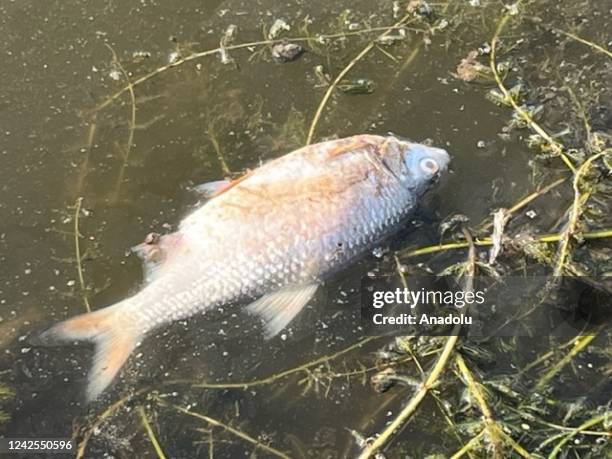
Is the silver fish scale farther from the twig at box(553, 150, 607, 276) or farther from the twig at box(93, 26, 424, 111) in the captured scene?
the twig at box(93, 26, 424, 111)

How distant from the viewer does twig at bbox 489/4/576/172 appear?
312 centimetres

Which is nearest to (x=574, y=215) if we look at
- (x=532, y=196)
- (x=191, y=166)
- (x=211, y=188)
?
(x=532, y=196)

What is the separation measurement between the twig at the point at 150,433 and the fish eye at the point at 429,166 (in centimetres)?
133

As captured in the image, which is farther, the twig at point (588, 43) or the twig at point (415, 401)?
the twig at point (588, 43)

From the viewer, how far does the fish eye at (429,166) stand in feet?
9.55

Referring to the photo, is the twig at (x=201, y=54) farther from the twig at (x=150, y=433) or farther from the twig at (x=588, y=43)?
the twig at (x=150, y=433)

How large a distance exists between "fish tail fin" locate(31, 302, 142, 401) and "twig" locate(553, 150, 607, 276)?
1.51m

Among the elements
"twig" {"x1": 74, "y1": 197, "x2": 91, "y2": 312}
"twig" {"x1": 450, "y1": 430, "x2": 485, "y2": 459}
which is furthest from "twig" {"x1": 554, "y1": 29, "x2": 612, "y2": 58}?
"twig" {"x1": 74, "y1": 197, "x2": 91, "y2": 312}

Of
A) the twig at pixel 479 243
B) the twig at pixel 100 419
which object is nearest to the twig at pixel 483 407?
the twig at pixel 479 243

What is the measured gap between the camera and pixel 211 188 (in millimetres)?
2957

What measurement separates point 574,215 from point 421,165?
58 cm

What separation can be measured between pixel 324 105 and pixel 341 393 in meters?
1.26

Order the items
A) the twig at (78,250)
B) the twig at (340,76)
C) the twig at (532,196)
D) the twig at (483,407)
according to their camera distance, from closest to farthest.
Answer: the twig at (483,407) < the twig at (78,250) < the twig at (532,196) < the twig at (340,76)

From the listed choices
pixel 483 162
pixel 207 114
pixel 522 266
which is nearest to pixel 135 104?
pixel 207 114
